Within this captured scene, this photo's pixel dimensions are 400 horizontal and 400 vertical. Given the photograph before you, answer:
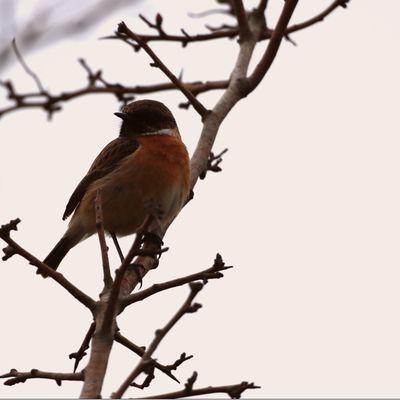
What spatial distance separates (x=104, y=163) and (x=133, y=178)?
1.52ft

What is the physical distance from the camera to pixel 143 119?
23.6 feet

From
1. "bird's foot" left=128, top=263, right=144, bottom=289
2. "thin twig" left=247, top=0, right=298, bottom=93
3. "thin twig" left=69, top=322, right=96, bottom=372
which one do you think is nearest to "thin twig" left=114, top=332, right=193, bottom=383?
"thin twig" left=69, top=322, right=96, bottom=372

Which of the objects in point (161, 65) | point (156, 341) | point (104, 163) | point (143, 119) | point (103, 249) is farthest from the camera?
point (143, 119)

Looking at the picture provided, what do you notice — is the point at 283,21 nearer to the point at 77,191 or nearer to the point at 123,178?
the point at 123,178

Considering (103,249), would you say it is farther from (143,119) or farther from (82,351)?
(143,119)

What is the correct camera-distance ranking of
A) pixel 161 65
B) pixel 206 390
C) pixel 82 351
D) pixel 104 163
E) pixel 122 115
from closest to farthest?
1. pixel 206 390
2. pixel 82 351
3. pixel 161 65
4. pixel 104 163
5. pixel 122 115

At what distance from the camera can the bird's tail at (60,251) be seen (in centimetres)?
709

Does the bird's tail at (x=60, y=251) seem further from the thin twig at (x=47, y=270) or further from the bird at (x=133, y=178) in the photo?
the thin twig at (x=47, y=270)

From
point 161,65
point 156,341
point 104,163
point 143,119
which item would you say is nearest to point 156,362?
point 156,341

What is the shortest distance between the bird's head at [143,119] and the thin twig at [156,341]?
162 inches

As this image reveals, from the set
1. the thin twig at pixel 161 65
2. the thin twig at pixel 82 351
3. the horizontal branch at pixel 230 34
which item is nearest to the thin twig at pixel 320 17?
the horizontal branch at pixel 230 34

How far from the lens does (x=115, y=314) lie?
3.78 m

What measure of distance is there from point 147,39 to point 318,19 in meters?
1.44

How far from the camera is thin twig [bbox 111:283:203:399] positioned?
2.95m
